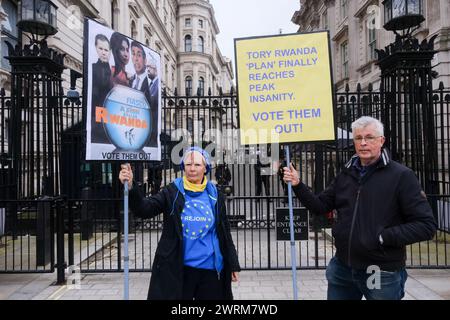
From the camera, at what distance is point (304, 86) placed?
363 centimetres

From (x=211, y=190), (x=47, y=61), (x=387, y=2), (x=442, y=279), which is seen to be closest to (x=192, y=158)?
(x=211, y=190)

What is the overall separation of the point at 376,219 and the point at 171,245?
1582 mm

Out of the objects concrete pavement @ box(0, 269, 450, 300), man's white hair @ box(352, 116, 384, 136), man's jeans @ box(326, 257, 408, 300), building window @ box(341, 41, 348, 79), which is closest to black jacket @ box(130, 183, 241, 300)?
man's jeans @ box(326, 257, 408, 300)

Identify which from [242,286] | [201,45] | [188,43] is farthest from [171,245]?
[201,45]

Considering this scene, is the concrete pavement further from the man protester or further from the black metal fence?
the man protester

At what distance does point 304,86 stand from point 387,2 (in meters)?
5.27

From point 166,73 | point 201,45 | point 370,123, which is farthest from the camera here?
point 201,45

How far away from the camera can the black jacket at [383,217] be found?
2.45 metres

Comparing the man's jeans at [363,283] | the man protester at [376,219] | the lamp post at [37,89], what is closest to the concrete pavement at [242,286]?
the lamp post at [37,89]

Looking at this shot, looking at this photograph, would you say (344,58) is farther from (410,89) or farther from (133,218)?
(133,218)

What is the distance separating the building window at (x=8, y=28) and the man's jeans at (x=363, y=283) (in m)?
13.3

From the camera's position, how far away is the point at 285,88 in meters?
3.62
